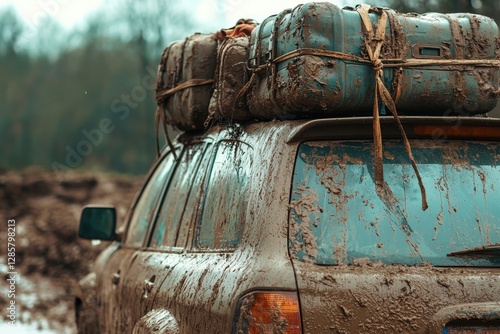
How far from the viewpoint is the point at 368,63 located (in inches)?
150

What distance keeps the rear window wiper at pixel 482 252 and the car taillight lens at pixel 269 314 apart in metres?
0.64

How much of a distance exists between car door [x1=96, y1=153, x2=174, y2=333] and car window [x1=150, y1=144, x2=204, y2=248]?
189mm

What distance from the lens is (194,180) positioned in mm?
4473

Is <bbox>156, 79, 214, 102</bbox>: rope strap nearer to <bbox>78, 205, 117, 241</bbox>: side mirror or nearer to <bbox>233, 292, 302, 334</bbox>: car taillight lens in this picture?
<bbox>78, 205, 117, 241</bbox>: side mirror

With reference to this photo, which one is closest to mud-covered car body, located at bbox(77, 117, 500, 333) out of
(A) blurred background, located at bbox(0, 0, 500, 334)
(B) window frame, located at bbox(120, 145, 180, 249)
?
(B) window frame, located at bbox(120, 145, 180, 249)

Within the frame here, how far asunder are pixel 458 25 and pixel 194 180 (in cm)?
140

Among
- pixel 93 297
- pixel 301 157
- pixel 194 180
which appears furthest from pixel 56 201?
pixel 301 157

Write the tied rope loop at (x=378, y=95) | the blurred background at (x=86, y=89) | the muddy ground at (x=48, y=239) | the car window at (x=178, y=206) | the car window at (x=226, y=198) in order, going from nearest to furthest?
the tied rope loop at (x=378, y=95)
the car window at (x=226, y=198)
the car window at (x=178, y=206)
the muddy ground at (x=48, y=239)
the blurred background at (x=86, y=89)

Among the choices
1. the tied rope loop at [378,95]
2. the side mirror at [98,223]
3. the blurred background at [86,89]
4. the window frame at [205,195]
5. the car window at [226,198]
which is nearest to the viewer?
the tied rope loop at [378,95]

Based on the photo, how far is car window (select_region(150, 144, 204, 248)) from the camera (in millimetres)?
4428

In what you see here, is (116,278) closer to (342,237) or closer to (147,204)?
(147,204)

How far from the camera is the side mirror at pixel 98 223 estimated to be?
5.77 m

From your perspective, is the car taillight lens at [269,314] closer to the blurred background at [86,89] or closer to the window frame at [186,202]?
the window frame at [186,202]

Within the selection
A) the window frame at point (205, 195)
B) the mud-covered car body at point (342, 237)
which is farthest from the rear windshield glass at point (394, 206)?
the window frame at point (205, 195)
